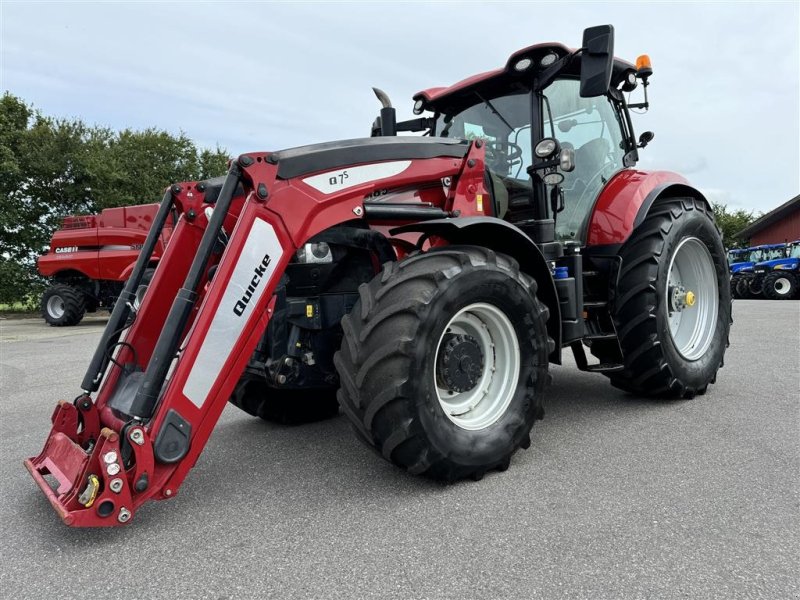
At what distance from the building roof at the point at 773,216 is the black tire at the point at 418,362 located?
33.6 metres

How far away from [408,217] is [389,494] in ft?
4.80

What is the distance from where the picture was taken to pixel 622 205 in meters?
4.08

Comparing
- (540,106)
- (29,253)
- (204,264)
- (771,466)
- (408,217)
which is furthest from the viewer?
(29,253)

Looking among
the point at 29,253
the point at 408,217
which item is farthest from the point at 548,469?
the point at 29,253

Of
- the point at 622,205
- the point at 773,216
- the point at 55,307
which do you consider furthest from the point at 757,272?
the point at 55,307

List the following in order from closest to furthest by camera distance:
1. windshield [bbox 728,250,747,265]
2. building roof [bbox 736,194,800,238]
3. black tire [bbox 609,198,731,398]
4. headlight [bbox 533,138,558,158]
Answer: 1. headlight [bbox 533,138,558,158]
2. black tire [bbox 609,198,731,398]
3. windshield [bbox 728,250,747,265]
4. building roof [bbox 736,194,800,238]

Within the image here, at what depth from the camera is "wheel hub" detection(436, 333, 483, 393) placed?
2.87m

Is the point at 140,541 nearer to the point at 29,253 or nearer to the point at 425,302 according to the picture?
the point at 425,302

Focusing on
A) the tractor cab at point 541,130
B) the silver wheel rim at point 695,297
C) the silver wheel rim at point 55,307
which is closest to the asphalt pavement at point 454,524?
the silver wheel rim at point 695,297

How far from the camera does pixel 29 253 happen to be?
744 inches

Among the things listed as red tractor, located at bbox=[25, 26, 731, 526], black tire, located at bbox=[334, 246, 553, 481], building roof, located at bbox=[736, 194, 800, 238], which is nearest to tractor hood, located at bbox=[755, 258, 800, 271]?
building roof, located at bbox=[736, 194, 800, 238]

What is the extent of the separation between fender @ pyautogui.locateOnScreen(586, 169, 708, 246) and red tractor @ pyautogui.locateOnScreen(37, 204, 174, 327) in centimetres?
1195

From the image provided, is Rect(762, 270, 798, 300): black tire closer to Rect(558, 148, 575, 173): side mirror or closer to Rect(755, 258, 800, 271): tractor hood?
Rect(755, 258, 800, 271): tractor hood

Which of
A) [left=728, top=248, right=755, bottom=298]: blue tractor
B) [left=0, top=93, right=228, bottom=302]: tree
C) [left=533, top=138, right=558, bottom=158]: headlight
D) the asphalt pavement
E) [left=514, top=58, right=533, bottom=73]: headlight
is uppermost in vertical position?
[left=0, top=93, right=228, bottom=302]: tree
